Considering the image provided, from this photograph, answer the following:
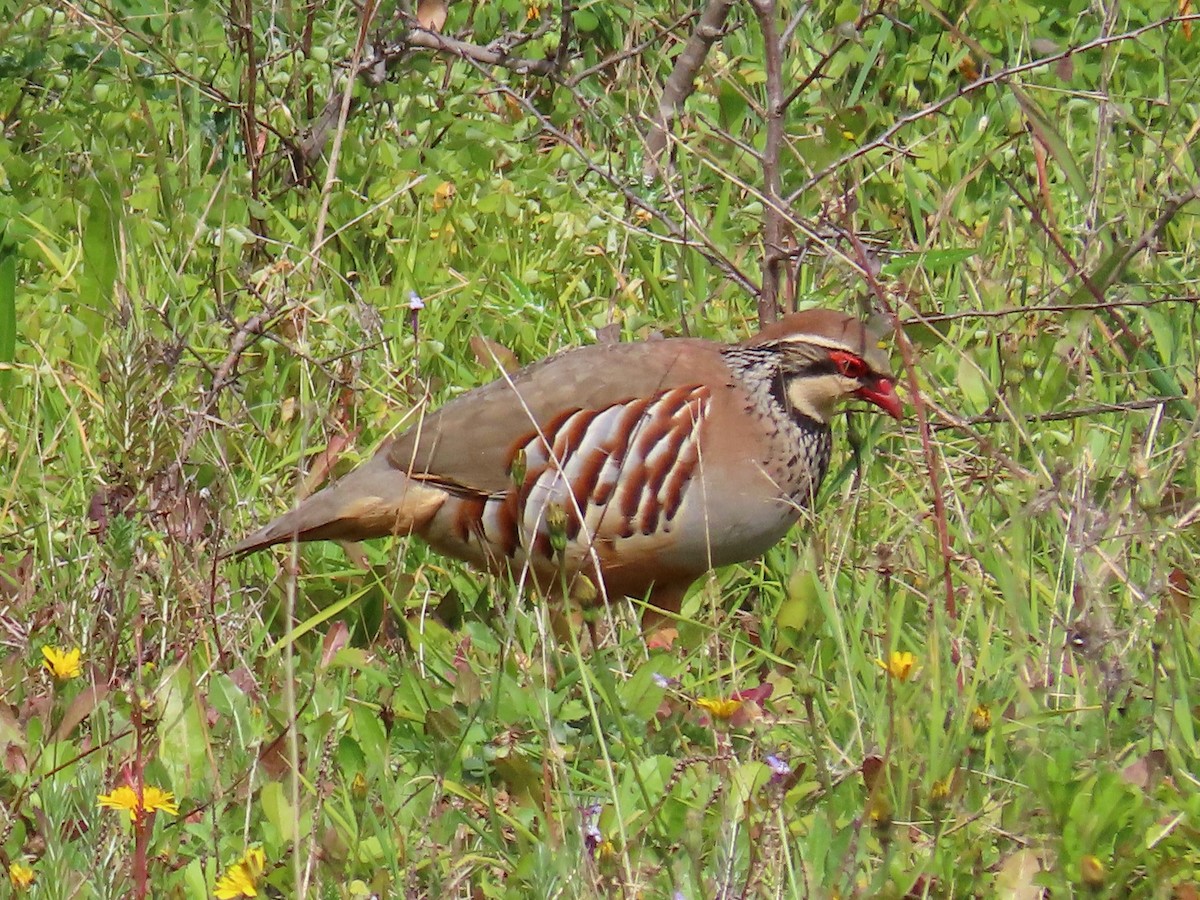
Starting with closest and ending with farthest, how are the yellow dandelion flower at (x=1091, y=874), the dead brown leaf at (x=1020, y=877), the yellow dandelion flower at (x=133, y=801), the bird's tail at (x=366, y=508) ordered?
1. the yellow dandelion flower at (x=1091, y=874)
2. the yellow dandelion flower at (x=133, y=801)
3. the dead brown leaf at (x=1020, y=877)
4. the bird's tail at (x=366, y=508)

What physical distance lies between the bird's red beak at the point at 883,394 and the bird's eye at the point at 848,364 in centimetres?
3

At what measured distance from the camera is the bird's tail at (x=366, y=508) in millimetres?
3666

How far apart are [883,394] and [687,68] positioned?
1564 millimetres

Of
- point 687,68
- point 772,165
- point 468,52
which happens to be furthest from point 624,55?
point 772,165

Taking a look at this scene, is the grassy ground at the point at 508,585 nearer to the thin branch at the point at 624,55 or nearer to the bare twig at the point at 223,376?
the bare twig at the point at 223,376

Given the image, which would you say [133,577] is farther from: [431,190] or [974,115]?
[974,115]

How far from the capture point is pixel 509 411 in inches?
150

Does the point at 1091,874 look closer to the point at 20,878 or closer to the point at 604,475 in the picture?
the point at 20,878

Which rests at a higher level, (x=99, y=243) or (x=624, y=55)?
(x=624, y=55)

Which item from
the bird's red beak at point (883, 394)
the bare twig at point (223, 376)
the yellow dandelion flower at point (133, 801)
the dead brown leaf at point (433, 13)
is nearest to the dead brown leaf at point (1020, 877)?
the yellow dandelion flower at point (133, 801)

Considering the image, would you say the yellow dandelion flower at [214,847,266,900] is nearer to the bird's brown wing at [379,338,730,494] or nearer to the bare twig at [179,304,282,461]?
the bare twig at [179,304,282,461]

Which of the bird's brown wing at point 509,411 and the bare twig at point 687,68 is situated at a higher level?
the bare twig at point 687,68

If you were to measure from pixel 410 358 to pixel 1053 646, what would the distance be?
6.06 ft

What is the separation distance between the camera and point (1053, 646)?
3.03 metres
